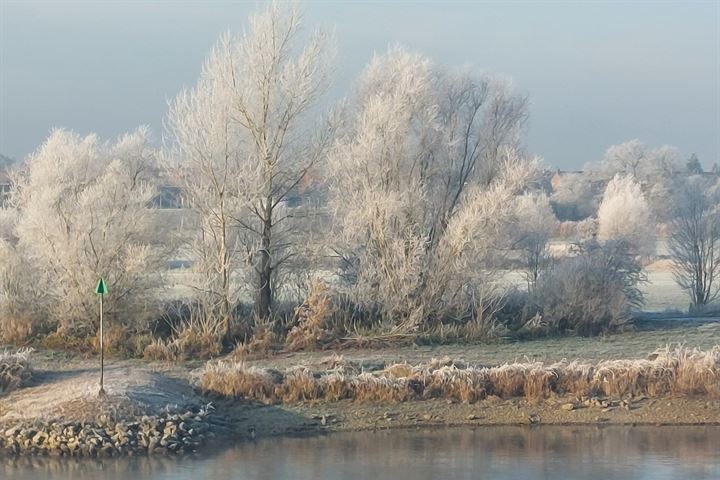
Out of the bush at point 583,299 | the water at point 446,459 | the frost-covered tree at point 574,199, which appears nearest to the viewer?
the water at point 446,459

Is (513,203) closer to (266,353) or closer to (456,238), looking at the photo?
(456,238)

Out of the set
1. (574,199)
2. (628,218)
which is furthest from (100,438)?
(574,199)

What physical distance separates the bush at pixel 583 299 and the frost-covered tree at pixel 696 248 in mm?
10750

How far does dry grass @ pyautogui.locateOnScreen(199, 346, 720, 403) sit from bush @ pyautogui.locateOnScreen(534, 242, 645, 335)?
26.4 feet

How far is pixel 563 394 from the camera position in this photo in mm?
20547

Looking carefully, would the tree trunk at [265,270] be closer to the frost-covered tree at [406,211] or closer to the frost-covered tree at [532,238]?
the frost-covered tree at [406,211]

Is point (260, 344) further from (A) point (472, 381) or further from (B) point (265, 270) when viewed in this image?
(A) point (472, 381)

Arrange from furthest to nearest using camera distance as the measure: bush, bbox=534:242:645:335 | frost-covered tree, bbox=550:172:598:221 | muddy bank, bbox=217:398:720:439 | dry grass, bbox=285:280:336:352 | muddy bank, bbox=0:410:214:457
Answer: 1. frost-covered tree, bbox=550:172:598:221
2. bush, bbox=534:242:645:335
3. dry grass, bbox=285:280:336:352
4. muddy bank, bbox=217:398:720:439
5. muddy bank, bbox=0:410:214:457

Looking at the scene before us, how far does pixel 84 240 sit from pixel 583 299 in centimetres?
1250

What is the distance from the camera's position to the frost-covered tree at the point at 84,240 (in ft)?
85.8

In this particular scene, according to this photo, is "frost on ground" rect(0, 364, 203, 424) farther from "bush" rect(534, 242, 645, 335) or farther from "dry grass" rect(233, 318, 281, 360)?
"bush" rect(534, 242, 645, 335)

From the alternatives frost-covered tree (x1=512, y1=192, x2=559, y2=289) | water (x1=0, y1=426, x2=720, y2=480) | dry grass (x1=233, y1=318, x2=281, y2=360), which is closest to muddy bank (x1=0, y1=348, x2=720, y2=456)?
water (x1=0, y1=426, x2=720, y2=480)

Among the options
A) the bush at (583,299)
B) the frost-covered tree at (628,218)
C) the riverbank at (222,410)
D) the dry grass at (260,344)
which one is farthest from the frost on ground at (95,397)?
the frost-covered tree at (628,218)

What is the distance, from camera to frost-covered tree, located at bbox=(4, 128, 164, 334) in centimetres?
2614
